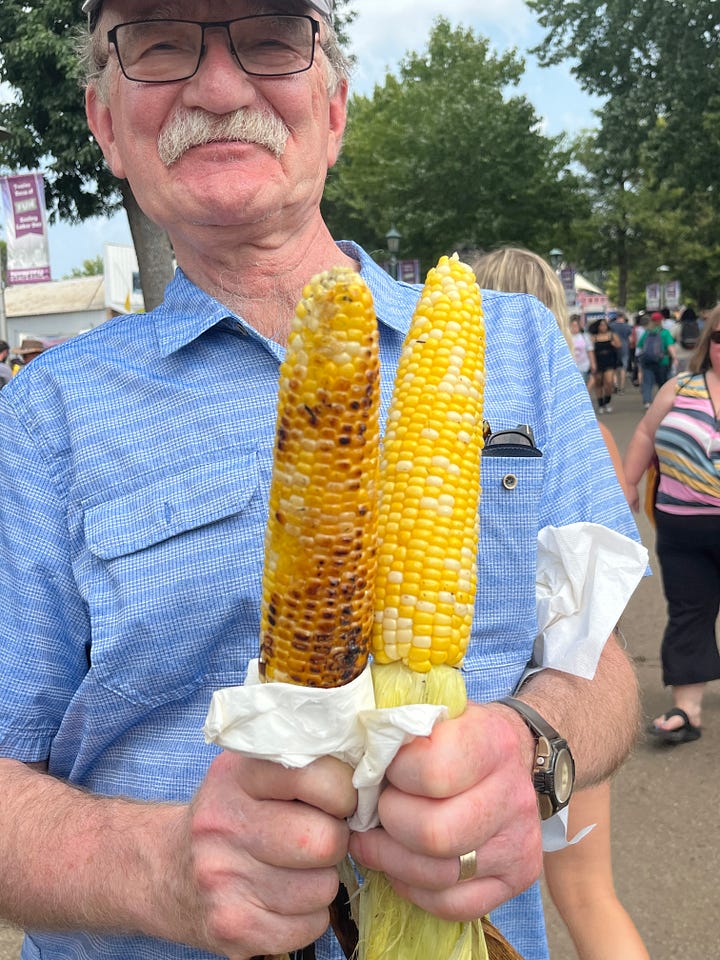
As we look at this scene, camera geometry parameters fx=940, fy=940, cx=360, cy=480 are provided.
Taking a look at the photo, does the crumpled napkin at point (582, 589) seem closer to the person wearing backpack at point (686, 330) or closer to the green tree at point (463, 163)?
the person wearing backpack at point (686, 330)

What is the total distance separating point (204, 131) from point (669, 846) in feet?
11.8

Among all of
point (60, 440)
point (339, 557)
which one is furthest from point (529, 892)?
point (60, 440)

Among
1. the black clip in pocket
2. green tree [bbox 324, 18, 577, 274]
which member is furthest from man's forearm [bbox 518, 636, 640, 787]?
green tree [bbox 324, 18, 577, 274]

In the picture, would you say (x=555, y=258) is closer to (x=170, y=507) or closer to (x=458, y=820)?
(x=170, y=507)

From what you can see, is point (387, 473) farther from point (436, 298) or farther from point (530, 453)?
point (530, 453)

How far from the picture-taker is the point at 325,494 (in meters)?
0.99

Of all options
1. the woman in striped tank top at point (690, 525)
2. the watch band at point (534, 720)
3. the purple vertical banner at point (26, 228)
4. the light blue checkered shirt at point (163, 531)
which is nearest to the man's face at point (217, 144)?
the light blue checkered shirt at point (163, 531)

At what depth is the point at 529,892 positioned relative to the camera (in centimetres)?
Answer: 171

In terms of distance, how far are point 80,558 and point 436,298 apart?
0.74 meters

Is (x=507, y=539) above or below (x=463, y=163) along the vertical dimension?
below

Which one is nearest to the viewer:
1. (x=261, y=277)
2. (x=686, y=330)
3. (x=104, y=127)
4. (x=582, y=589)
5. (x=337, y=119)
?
(x=582, y=589)

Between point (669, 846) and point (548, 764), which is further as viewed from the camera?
point (669, 846)

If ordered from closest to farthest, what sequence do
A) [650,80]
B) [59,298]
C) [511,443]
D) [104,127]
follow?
1. [511,443]
2. [104,127]
3. [650,80]
4. [59,298]

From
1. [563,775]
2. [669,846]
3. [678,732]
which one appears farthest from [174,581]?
[678,732]
